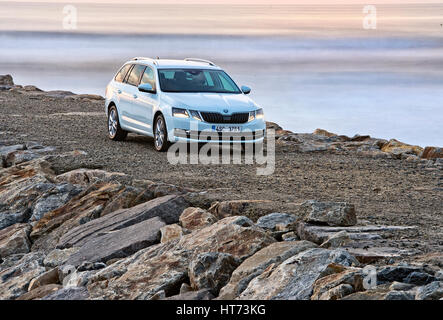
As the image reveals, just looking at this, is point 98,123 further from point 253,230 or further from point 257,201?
point 253,230

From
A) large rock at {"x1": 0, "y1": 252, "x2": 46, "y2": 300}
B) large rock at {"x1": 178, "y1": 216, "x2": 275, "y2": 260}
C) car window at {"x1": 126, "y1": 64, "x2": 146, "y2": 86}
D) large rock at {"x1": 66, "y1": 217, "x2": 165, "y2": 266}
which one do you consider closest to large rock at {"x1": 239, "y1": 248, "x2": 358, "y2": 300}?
large rock at {"x1": 178, "y1": 216, "x2": 275, "y2": 260}

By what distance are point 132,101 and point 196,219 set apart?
23.5ft

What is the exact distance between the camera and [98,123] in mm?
22234

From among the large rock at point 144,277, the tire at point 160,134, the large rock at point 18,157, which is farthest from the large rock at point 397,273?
the large rock at point 18,157

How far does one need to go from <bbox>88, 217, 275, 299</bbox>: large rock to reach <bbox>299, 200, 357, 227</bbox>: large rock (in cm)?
66

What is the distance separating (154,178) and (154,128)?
3488 millimetres

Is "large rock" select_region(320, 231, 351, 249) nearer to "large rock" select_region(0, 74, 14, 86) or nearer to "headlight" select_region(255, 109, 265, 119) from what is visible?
"headlight" select_region(255, 109, 265, 119)

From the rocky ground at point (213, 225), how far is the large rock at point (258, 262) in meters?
0.01

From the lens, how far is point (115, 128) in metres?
18.6

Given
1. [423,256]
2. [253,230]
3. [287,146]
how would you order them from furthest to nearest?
[287,146] → [253,230] → [423,256]

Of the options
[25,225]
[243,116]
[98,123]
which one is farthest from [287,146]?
[25,225]

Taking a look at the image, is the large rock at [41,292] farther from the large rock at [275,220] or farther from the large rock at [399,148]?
the large rock at [399,148]

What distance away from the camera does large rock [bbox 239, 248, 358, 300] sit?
26.6 ft

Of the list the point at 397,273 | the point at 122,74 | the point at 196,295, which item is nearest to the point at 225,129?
the point at 122,74
